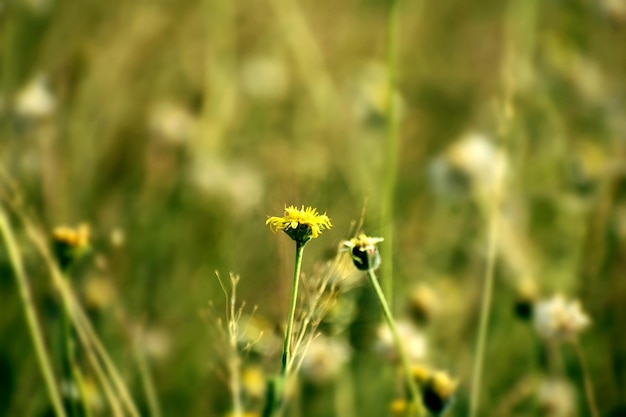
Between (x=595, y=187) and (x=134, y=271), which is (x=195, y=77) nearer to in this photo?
(x=134, y=271)

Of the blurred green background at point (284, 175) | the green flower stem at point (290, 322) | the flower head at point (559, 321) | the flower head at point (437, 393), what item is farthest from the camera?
the blurred green background at point (284, 175)

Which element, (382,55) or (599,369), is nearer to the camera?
(599,369)

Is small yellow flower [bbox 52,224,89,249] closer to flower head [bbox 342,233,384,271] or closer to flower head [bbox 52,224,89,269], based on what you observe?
flower head [bbox 52,224,89,269]

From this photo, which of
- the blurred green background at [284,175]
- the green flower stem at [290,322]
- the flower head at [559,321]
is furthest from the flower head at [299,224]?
the flower head at [559,321]

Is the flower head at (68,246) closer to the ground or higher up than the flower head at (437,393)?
higher up

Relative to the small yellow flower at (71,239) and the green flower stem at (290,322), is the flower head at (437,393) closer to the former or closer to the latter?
the green flower stem at (290,322)

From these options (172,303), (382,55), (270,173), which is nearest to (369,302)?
(172,303)
